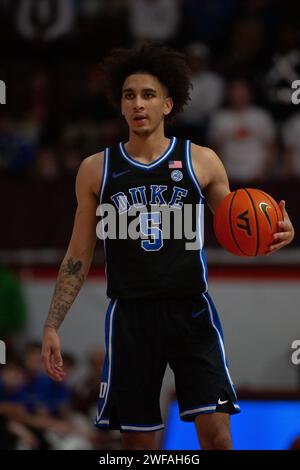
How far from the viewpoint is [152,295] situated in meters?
5.17

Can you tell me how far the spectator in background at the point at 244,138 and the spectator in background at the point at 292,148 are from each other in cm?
14

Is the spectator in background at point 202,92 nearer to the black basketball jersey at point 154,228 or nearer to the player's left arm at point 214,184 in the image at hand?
the player's left arm at point 214,184

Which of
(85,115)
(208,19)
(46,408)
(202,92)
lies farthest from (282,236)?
(208,19)

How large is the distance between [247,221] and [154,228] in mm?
452

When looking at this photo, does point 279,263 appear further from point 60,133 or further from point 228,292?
point 60,133

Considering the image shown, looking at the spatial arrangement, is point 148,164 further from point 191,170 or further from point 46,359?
point 46,359

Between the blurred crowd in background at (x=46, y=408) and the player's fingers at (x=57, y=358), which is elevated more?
the player's fingers at (x=57, y=358)

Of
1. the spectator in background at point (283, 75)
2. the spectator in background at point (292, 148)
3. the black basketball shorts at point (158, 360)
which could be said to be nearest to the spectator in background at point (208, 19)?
the spectator in background at point (283, 75)

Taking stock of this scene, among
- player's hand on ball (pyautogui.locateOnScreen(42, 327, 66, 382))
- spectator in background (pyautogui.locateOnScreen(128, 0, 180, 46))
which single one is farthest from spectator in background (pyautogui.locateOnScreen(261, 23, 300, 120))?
player's hand on ball (pyautogui.locateOnScreen(42, 327, 66, 382))

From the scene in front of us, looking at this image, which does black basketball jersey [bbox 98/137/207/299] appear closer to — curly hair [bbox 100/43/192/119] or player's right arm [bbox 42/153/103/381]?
player's right arm [bbox 42/153/103/381]

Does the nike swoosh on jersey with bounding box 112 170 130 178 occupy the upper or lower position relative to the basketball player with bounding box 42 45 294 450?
upper

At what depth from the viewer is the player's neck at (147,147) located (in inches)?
209

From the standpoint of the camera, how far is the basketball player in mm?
5164

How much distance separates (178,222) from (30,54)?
300 inches
